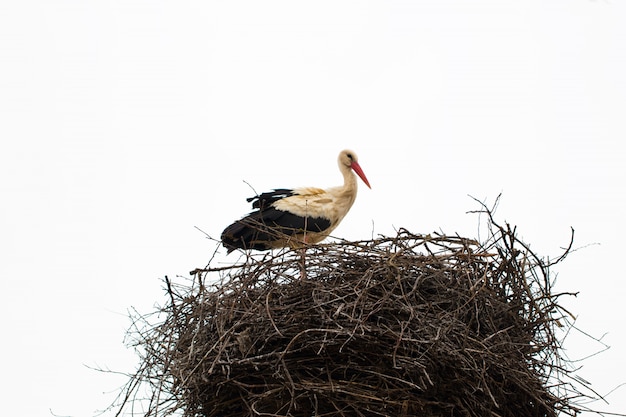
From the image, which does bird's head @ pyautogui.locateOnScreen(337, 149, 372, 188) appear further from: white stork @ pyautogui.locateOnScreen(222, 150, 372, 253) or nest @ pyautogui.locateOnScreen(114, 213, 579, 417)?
nest @ pyautogui.locateOnScreen(114, 213, 579, 417)

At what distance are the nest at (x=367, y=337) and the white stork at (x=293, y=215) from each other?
0.99 meters

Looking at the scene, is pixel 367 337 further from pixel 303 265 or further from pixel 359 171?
pixel 359 171

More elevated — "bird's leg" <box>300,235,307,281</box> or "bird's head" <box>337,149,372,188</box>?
"bird's head" <box>337,149,372,188</box>

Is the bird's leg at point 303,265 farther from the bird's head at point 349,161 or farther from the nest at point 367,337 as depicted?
the bird's head at point 349,161

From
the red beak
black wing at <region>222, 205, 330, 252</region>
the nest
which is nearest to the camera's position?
the nest

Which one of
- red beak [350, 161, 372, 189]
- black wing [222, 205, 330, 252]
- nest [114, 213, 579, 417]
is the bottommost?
nest [114, 213, 579, 417]

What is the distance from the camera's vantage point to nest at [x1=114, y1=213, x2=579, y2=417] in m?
3.34

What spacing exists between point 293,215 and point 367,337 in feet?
5.40

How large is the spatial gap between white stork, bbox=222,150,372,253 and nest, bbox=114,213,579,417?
3.25 feet

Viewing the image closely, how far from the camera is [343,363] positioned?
11.3 feet

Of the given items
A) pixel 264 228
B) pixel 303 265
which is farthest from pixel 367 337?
pixel 264 228

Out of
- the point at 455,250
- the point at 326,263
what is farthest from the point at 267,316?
the point at 455,250

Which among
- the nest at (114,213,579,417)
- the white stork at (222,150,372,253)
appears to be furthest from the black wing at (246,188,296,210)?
the nest at (114,213,579,417)

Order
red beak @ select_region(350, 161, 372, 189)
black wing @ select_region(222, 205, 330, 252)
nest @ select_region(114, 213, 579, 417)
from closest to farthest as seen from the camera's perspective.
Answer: nest @ select_region(114, 213, 579, 417), black wing @ select_region(222, 205, 330, 252), red beak @ select_region(350, 161, 372, 189)
